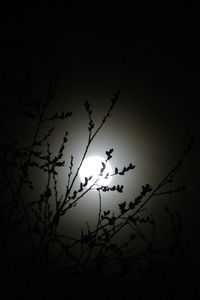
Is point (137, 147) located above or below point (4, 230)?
above

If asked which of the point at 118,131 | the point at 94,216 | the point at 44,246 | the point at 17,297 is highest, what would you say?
the point at 118,131

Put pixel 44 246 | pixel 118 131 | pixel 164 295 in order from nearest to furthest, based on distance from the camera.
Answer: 1. pixel 44 246
2. pixel 164 295
3. pixel 118 131

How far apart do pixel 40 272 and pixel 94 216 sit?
2660 millimetres

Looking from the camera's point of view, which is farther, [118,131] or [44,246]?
[118,131]

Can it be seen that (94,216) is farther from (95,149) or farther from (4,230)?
(4,230)

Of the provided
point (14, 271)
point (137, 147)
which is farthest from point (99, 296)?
point (137, 147)

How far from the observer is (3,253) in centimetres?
273

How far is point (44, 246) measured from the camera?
106 inches

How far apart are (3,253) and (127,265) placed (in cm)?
92

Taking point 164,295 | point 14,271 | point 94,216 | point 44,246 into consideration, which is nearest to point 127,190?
point 94,216

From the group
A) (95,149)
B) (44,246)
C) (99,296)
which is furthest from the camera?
(95,149)

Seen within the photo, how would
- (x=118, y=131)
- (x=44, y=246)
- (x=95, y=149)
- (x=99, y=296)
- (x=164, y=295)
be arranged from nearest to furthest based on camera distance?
1. (x=44, y=246)
2. (x=99, y=296)
3. (x=164, y=295)
4. (x=95, y=149)
5. (x=118, y=131)

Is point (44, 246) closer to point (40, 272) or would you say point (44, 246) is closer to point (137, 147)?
point (40, 272)

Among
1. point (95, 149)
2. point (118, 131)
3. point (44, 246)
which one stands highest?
point (118, 131)
